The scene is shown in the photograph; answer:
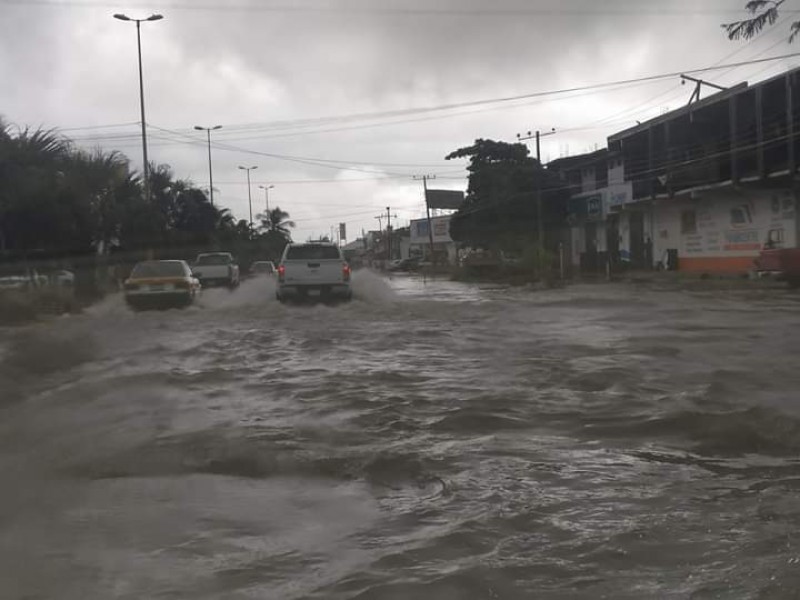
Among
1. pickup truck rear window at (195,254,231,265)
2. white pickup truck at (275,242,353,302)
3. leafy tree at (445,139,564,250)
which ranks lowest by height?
white pickup truck at (275,242,353,302)

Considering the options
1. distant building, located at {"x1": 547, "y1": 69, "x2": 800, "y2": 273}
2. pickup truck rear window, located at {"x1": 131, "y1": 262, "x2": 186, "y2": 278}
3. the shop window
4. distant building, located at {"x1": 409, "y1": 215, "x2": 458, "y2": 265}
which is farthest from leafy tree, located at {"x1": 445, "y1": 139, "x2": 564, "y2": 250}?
pickup truck rear window, located at {"x1": 131, "y1": 262, "x2": 186, "y2": 278}

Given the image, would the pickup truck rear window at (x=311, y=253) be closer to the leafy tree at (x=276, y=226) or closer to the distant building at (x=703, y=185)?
the distant building at (x=703, y=185)

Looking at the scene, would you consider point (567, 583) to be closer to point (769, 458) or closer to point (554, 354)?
point (769, 458)

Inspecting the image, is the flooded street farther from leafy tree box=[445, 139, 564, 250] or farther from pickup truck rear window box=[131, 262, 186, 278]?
leafy tree box=[445, 139, 564, 250]

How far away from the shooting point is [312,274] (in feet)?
63.5

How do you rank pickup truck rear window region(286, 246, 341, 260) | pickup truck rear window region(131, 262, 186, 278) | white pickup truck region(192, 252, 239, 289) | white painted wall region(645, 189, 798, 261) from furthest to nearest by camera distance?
white painted wall region(645, 189, 798, 261) → white pickup truck region(192, 252, 239, 289) → pickup truck rear window region(131, 262, 186, 278) → pickup truck rear window region(286, 246, 341, 260)

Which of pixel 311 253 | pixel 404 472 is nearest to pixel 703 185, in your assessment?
pixel 311 253

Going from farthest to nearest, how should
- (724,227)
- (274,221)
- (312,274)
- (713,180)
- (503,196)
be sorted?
(274,221) → (503,196) → (724,227) → (713,180) → (312,274)

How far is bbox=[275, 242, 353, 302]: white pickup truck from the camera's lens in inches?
761

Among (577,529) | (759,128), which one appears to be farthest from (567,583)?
(759,128)

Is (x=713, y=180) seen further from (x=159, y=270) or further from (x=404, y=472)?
(x=404, y=472)

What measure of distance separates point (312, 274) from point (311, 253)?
1.89 ft

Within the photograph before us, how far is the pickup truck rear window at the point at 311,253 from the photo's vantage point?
19.5 meters

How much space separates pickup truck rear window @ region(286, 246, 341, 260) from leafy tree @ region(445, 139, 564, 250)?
31.1 metres
